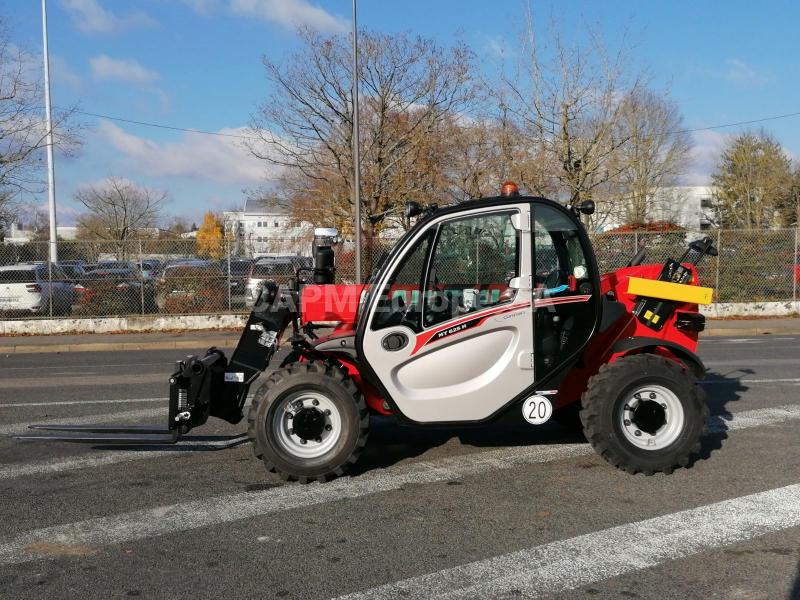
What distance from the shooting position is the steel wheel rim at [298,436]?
5.70 meters

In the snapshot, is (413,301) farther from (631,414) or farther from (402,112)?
(402,112)

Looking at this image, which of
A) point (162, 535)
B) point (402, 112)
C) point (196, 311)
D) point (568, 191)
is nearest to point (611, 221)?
point (568, 191)

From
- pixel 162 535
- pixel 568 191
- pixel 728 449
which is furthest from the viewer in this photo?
pixel 568 191

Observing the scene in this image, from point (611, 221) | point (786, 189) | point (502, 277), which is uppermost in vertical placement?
point (786, 189)

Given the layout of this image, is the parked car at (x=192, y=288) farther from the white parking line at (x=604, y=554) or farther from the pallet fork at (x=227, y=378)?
the white parking line at (x=604, y=554)

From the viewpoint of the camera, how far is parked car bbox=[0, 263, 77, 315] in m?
19.3

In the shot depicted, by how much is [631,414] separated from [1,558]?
4.24 metres

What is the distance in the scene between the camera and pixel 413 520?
4918mm

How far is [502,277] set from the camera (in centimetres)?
585

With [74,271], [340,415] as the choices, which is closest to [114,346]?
[74,271]

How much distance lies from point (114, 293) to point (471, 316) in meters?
16.0

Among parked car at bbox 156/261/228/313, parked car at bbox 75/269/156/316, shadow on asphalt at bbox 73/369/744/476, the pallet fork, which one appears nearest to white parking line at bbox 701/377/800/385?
shadow on asphalt at bbox 73/369/744/476


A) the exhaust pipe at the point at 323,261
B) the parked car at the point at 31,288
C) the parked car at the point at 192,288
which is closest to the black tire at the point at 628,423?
the exhaust pipe at the point at 323,261

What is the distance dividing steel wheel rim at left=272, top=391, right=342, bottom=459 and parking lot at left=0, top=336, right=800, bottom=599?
0.27 m
